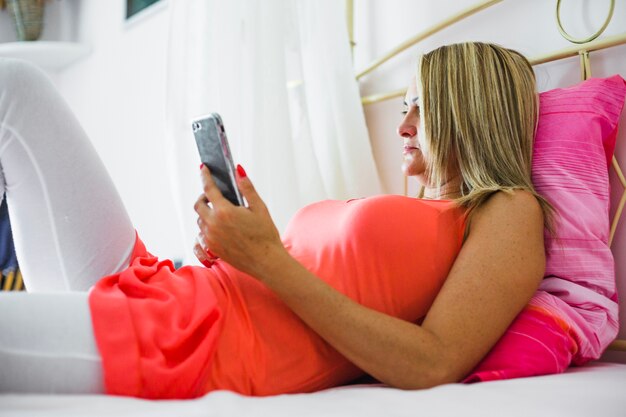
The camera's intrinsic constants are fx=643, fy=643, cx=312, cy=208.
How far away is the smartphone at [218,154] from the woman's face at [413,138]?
18.3 inches

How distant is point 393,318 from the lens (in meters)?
0.82

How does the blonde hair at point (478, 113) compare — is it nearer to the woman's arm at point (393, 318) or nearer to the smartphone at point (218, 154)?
the woman's arm at point (393, 318)

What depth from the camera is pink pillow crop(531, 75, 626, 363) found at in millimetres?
1013

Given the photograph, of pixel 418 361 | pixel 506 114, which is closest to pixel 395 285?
pixel 418 361

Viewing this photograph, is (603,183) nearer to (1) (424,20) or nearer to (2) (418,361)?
(2) (418,361)

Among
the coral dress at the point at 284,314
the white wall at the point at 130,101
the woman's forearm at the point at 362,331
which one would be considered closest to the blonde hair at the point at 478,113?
the coral dress at the point at 284,314

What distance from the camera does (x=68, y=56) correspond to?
2766mm

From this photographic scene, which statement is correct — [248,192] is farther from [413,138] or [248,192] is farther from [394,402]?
[413,138]

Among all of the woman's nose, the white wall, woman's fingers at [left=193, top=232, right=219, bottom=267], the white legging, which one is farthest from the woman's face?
the white wall

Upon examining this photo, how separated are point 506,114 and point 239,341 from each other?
0.60 metres

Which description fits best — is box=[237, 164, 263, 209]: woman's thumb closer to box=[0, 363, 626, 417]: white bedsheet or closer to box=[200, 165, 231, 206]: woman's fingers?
box=[200, 165, 231, 206]: woman's fingers

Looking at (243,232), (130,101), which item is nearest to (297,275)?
(243,232)

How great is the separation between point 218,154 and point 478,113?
48cm

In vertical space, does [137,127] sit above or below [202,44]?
below
